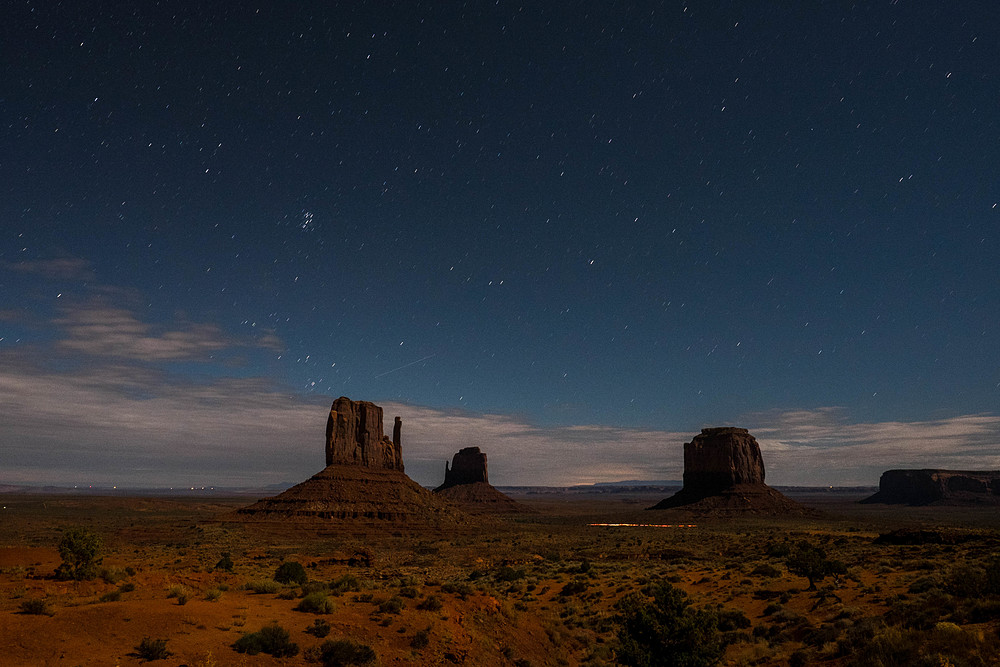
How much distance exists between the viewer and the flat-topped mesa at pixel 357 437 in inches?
3760

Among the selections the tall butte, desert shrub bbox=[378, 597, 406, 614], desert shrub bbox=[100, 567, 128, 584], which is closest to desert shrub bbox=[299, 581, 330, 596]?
desert shrub bbox=[378, 597, 406, 614]

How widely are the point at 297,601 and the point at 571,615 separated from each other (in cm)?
1220

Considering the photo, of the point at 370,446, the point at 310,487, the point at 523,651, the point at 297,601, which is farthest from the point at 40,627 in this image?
the point at 370,446

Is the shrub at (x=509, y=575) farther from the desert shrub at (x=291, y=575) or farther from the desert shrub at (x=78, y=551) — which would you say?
the desert shrub at (x=78, y=551)

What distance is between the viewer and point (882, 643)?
13.9 metres

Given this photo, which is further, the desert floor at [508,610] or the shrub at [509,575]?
the shrub at [509,575]

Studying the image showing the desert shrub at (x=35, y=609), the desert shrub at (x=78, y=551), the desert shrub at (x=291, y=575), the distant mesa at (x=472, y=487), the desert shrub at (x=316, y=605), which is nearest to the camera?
the desert shrub at (x=35, y=609)

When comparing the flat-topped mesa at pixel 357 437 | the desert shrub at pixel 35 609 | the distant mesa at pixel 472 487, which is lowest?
the distant mesa at pixel 472 487

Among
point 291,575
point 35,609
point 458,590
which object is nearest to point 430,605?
point 458,590

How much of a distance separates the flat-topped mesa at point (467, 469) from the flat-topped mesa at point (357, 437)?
74.0m

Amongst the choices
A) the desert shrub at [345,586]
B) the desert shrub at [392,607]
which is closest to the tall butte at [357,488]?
the desert shrub at [345,586]

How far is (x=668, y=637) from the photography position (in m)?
15.8

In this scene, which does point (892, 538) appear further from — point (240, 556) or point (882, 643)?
point (240, 556)

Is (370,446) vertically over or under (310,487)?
over
